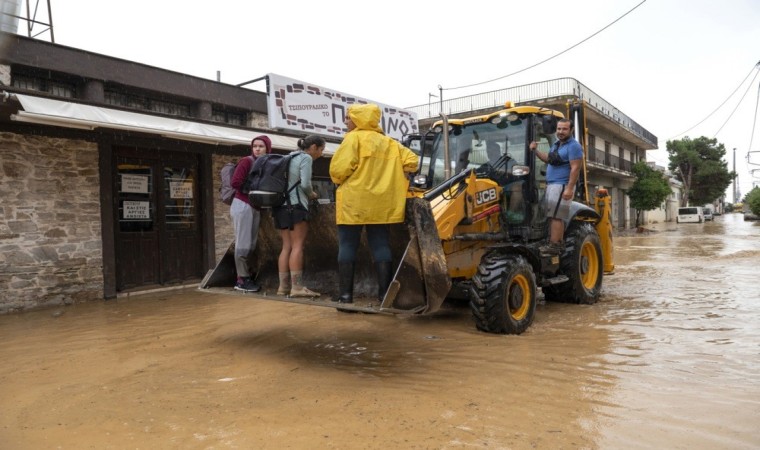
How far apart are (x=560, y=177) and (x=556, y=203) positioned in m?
0.32

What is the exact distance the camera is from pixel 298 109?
37.7 feet

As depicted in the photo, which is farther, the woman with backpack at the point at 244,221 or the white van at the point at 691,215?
the white van at the point at 691,215

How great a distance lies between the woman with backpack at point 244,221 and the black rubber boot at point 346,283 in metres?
0.99

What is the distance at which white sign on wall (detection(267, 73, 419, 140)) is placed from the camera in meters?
11.0

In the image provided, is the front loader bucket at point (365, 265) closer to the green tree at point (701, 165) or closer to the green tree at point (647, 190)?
the green tree at point (647, 190)

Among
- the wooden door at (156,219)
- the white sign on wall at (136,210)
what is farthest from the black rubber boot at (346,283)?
the white sign on wall at (136,210)

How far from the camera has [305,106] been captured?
459 inches

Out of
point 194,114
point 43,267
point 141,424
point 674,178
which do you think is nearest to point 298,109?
point 194,114

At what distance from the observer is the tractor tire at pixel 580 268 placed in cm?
636

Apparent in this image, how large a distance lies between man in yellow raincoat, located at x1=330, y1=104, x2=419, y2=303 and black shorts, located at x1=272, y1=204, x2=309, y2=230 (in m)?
0.46

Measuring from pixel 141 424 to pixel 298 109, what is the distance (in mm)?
9320

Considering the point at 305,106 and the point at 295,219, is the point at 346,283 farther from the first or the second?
the point at 305,106

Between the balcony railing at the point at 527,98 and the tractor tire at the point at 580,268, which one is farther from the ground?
the balcony railing at the point at 527,98

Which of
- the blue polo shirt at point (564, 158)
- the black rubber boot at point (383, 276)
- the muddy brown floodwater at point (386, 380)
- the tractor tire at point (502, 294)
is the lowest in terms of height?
the muddy brown floodwater at point (386, 380)
